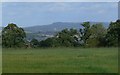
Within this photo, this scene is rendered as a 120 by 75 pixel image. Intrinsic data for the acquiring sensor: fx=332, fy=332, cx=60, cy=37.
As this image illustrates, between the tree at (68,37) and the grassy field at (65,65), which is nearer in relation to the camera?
the grassy field at (65,65)

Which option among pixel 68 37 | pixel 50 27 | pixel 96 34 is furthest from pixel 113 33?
pixel 68 37

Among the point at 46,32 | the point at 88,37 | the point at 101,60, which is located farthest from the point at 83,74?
the point at 88,37

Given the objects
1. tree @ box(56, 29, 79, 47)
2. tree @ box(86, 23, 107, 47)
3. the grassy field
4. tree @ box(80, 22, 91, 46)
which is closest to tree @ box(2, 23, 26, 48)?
tree @ box(56, 29, 79, 47)

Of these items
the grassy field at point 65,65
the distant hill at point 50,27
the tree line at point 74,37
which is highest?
the distant hill at point 50,27

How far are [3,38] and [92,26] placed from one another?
13903 millimetres

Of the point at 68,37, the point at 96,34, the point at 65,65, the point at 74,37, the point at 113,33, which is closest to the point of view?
the point at 65,65

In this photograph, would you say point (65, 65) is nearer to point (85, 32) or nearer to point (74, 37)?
point (74, 37)

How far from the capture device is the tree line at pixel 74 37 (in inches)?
1231

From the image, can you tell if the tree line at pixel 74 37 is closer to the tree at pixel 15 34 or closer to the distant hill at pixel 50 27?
the tree at pixel 15 34

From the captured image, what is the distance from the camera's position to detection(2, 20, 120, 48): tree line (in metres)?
31.3

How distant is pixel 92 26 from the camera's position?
40656 millimetres

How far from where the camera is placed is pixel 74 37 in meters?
39.9

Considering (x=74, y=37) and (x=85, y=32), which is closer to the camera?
(x=74, y=37)

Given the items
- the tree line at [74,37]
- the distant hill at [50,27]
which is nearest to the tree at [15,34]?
the tree line at [74,37]
